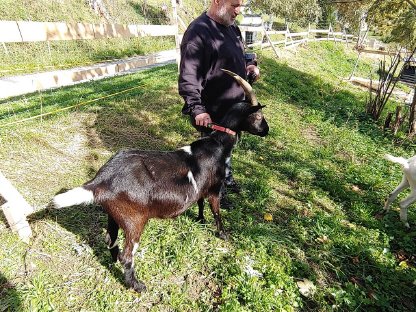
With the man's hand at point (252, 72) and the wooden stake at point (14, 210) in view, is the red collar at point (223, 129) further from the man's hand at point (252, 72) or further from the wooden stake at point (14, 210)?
the wooden stake at point (14, 210)

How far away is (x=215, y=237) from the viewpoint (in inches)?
123

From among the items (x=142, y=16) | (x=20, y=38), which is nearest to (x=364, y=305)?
(x=20, y=38)

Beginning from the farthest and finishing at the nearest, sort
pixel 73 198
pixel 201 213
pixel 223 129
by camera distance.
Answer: pixel 201 213
pixel 223 129
pixel 73 198

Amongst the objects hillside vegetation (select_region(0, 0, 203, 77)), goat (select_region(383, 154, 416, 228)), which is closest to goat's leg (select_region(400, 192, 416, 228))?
goat (select_region(383, 154, 416, 228))

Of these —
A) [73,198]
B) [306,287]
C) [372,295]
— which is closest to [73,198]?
[73,198]

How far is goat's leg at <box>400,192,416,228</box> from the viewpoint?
3599 millimetres

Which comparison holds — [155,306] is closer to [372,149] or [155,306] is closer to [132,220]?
[132,220]

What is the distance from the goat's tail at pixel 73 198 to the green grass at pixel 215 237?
0.76 m

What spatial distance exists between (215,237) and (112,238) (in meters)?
1.08

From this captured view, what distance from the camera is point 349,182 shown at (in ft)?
15.0

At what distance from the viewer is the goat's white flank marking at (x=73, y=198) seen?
81.7 inches

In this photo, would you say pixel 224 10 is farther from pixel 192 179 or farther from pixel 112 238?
pixel 112 238

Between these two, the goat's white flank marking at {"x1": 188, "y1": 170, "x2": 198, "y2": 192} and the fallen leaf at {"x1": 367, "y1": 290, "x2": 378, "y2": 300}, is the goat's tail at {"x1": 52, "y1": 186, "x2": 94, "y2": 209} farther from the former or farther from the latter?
the fallen leaf at {"x1": 367, "y1": 290, "x2": 378, "y2": 300}

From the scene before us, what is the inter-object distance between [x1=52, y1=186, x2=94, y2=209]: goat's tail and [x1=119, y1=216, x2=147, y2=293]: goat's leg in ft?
1.16
